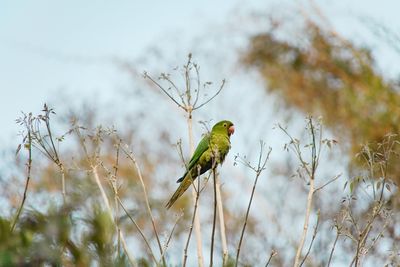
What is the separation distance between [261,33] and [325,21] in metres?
1.61

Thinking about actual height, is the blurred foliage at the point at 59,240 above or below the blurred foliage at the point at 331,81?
below

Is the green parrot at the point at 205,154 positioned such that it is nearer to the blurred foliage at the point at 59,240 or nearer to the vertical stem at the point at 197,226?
the vertical stem at the point at 197,226

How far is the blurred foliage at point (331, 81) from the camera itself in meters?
12.8

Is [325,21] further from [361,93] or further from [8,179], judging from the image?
[8,179]

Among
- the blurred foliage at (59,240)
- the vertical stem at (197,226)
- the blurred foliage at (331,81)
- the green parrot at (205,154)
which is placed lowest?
the blurred foliage at (59,240)

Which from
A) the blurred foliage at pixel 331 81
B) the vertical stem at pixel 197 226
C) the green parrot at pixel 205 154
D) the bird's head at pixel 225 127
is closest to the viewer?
the vertical stem at pixel 197 226

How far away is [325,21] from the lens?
45.9ft

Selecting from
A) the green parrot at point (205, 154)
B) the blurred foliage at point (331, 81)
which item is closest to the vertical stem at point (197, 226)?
the green parrot at point (205, 154)

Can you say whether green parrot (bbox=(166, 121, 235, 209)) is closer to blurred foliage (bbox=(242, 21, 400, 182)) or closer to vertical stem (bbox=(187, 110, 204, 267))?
vertical stem (bbox=(187, 110, 204, 267))

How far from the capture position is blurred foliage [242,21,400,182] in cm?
1282

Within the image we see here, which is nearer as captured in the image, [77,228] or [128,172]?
[77,228]

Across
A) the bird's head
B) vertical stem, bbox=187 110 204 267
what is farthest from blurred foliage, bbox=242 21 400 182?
vertical stem, bbox=187 110 204 267

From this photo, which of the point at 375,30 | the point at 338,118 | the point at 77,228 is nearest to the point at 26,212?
the point at 77,228

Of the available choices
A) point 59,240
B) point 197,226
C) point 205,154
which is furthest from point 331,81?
point 59,240
